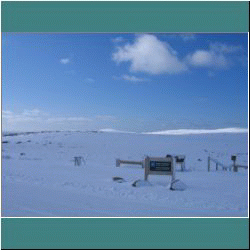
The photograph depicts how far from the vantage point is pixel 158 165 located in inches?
343

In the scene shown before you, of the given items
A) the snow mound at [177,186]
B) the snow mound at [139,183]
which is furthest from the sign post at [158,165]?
the snow mound at [177,186]

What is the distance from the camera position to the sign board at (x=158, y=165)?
865 centimetres

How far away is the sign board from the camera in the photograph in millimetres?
8648

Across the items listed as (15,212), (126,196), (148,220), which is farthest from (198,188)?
(15,212)

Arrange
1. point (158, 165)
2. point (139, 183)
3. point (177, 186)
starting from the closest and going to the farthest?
point (177, 186) → point (139, 183) → point (158, 165)

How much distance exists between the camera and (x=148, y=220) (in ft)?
19.3

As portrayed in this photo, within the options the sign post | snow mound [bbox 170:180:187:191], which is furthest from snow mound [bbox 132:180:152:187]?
snow mound [bbox 170:180:187:191]

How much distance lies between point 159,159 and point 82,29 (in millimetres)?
3680

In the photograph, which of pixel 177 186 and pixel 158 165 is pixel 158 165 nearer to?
pixel 158 165

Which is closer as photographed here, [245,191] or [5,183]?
[245,191]

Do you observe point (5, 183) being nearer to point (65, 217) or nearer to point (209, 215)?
point (65, 217)

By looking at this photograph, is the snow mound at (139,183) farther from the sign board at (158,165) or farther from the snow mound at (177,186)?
the snow mound at (177,186)

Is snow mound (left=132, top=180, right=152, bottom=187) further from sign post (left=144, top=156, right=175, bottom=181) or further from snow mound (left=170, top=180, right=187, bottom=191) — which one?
snow mound (left=170, top=180, right=187, bottom=191)

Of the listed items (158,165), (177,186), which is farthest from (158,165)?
(177,186)
